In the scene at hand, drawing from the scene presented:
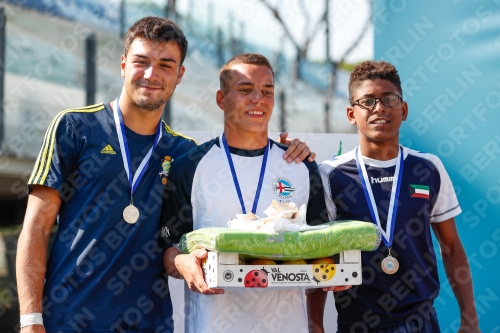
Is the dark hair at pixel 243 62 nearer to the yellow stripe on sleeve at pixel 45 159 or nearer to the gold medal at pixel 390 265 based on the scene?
the yellow stripe on sleeve at pixel 45 159

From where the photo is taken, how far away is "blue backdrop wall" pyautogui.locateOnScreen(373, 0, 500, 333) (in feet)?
12.0

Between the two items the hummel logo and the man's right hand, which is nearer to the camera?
the man's right hand

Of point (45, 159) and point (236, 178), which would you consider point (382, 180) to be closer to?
point (236, 178)

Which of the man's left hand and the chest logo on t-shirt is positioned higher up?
the man's left hand

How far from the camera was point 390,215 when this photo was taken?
3.08 meters

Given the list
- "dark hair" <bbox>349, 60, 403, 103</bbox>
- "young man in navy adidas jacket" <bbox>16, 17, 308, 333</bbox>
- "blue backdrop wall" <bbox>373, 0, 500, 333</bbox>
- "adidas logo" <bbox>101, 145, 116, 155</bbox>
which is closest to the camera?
"young man in navy adidas jacket" <bbox>16, 17, 308, 333</bbox>

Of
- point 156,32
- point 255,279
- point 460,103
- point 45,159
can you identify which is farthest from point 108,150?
point 460,103

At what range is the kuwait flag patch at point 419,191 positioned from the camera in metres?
3.14

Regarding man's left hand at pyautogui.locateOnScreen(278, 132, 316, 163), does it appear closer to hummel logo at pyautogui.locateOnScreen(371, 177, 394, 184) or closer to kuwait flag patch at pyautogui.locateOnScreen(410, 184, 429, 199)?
hummel logo at pyautogui.locateOnScreen(371, 177, 394, 184)

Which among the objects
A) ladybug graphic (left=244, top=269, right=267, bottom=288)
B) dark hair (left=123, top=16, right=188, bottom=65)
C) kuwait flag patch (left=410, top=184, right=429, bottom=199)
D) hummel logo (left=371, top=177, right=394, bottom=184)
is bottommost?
ladybug graphic (left=244, top=269, right=267, bottom=288)

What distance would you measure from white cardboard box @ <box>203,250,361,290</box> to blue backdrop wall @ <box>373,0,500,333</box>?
1.35m

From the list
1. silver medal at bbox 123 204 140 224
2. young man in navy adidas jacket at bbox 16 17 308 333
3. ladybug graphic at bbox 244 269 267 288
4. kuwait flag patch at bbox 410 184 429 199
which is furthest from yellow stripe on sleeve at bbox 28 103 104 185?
kuwait flag patch at bbox 410 184 429 199

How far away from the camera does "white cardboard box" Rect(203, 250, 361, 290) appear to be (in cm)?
241

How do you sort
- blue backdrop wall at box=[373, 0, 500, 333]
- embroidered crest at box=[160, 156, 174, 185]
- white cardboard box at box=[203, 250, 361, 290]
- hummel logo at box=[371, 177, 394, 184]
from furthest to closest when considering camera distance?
1. blue backdrop wall at box=[373, 0, 500, 333]
2. hummel logo at box=[371, 177, 394, 184]
3. embroidered crest at box=[160, 156, 174, 185]
4. white cardboard box at box=[203, 250, 361, 290]
